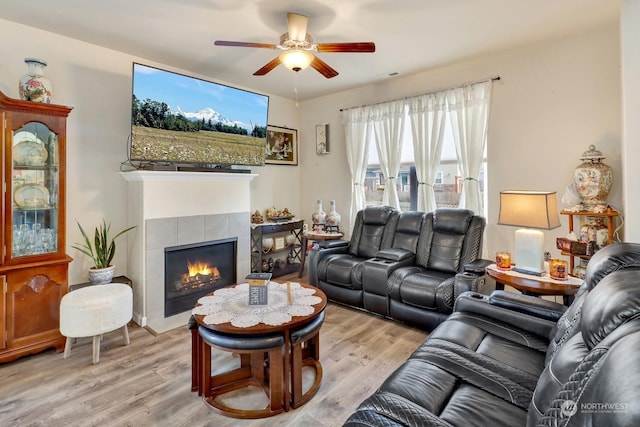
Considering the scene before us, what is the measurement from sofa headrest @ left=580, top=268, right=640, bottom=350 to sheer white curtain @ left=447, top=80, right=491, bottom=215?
2.52 meters

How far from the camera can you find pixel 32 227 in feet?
8.45

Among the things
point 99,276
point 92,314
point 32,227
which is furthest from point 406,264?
point 32,227

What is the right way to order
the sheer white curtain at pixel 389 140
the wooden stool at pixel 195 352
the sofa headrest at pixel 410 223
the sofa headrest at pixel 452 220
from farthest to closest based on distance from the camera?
the sheer white curtain at pixel 389 140 < the sofa headrest at pixel 410 223 < the sofa headrest at pixel 452 220 < the wooden stool at pixel 195 352

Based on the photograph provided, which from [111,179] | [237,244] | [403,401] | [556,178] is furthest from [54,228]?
[556,178]

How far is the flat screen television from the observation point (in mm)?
3027

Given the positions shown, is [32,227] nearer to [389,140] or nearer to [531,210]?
[389,140]

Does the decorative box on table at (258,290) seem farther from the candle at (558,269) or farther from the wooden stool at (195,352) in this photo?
the candle at (558,269)

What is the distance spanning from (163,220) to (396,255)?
2400mm

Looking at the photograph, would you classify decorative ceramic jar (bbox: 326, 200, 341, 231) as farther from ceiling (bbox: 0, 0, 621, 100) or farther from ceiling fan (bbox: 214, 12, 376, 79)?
ceiling fan (bbox: 214, 12, 376, 79)

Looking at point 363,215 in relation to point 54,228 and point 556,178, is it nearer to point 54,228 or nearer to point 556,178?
point 556,178

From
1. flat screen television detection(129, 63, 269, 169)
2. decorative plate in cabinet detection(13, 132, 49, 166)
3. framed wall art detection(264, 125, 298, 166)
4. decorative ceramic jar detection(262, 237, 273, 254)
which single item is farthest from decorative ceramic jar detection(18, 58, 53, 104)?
decorative ceramic jar detection(262, 237, 273, 254)

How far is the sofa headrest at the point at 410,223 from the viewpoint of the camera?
360 centimetres

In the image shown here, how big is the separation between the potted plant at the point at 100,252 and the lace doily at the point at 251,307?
4.50 feet

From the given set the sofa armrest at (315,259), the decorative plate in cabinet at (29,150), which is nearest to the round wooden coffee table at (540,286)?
the sofa armrest at (315,259)
